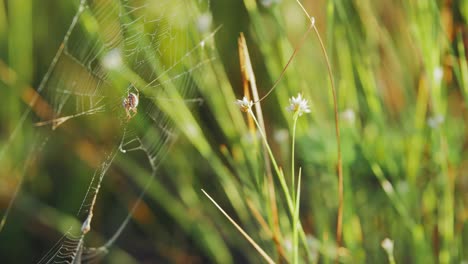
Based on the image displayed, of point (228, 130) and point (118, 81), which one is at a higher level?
point (118, 81)

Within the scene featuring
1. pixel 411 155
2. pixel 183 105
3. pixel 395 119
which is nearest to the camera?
pixel 411 155

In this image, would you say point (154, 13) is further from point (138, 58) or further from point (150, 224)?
point (150, 224)

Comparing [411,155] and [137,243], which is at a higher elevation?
[411,155]

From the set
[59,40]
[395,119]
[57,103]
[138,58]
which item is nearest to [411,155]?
[395,119]

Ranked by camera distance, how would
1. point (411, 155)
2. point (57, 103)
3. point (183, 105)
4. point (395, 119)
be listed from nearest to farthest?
1. point (411, 155)
2. point (183, 105)
3. point (57, 103)
4. point (395, 119)
